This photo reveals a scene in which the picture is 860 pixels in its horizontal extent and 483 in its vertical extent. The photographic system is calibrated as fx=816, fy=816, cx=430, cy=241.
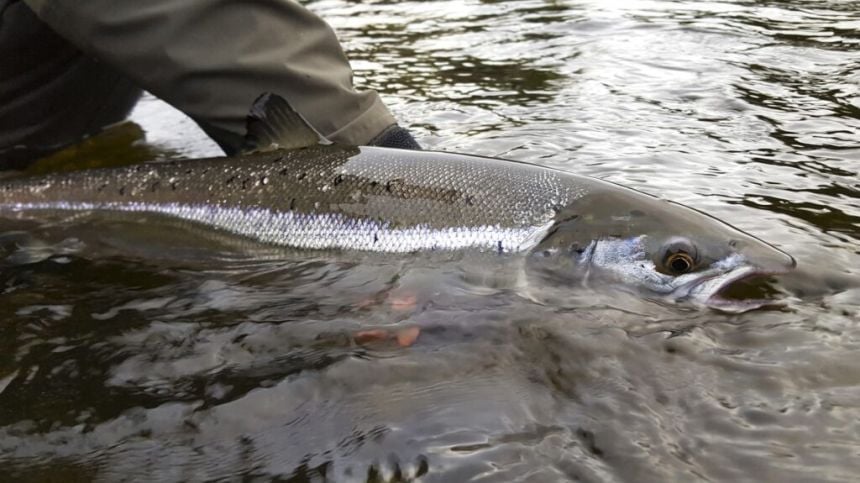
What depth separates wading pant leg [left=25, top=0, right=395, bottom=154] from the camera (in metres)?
3.01

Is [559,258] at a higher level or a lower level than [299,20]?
lower

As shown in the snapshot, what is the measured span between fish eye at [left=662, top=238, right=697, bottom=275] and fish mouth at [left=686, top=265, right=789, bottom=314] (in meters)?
0.06

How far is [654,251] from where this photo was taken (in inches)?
103

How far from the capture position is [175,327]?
255 cm

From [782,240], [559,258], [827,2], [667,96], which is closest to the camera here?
[559,258]

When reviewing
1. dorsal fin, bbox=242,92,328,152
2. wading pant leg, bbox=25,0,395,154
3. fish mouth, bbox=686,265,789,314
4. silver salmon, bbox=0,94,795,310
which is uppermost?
wading pant leg, bbox=25,0,395,154

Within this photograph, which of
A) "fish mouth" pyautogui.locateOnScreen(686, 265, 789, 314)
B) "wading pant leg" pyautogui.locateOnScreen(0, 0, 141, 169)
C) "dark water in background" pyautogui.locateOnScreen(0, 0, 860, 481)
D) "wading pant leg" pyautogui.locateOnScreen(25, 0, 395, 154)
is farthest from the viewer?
"wading pant leg" pyautogui.locateOnScreen(0, 0, 141, 169)

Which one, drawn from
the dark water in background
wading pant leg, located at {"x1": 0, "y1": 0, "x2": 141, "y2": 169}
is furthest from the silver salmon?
wading pant leg, located at {"x1": 0, "y1": 0, "x2": 141, "y2": 169}

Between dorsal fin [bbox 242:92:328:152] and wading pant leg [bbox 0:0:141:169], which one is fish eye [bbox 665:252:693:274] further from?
wading pant leg [bbox 0:0:141:169]

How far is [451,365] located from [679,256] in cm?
85

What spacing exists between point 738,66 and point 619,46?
3.53 ft

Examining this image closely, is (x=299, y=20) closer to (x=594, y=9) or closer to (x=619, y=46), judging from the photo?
(x=619, y=46)

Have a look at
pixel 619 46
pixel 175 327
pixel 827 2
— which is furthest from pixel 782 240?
pixel 827 2

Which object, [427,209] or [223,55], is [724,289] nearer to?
[427,209]
